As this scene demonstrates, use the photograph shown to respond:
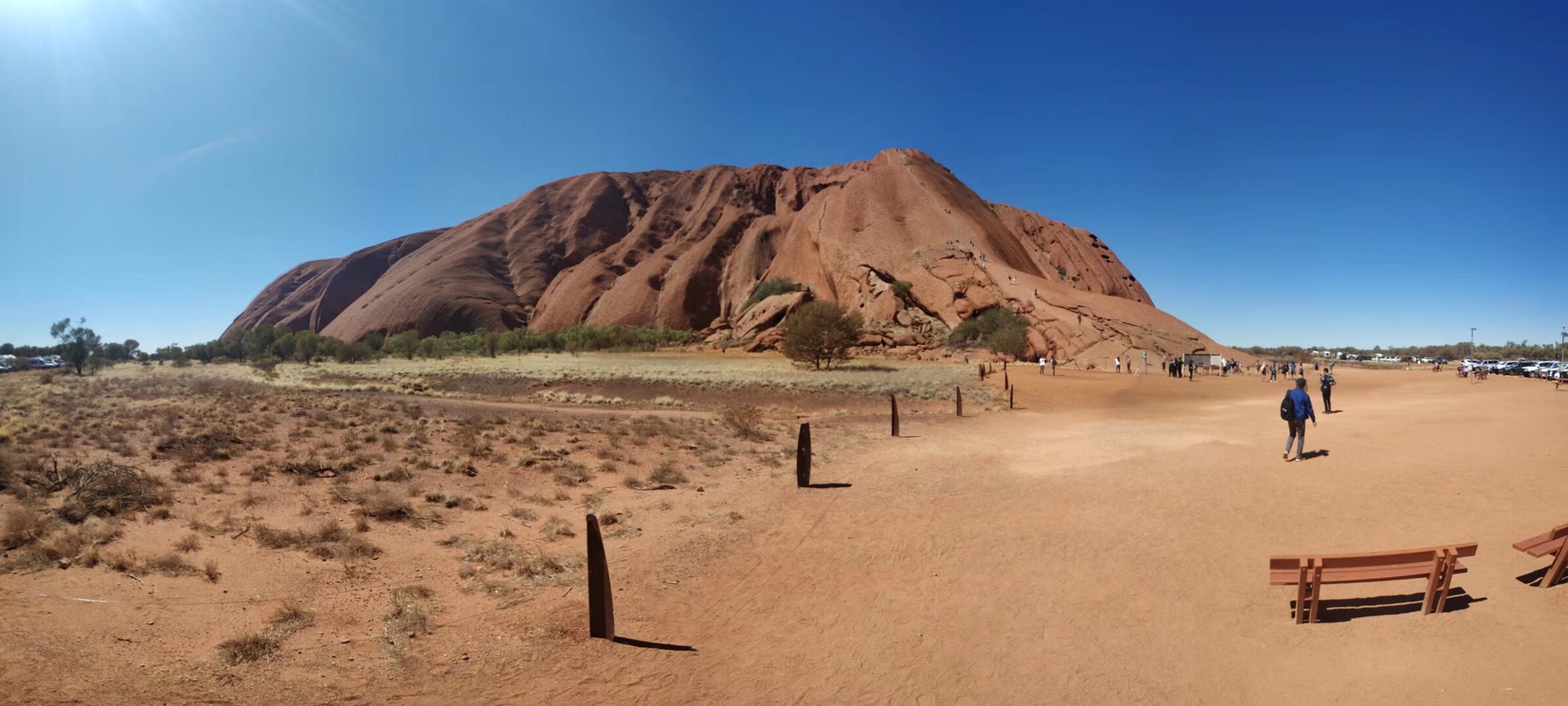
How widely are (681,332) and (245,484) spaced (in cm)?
7989

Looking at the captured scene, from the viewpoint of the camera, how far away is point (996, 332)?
56094 millimetres

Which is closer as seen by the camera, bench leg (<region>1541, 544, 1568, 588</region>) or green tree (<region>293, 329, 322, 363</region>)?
bench leg (<region>1541, 544, 1568, 588</region>)

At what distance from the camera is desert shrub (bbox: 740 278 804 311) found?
82.6 metres

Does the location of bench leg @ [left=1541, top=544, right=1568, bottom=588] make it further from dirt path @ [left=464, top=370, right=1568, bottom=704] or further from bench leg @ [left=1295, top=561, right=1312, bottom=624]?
bench leg @ [left=1295, top=561, right=1312, bottom=624]

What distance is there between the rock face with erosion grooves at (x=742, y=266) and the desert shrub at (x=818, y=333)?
15.7 metres

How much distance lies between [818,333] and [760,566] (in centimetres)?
3813

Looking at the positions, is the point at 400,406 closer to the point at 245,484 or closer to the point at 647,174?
the point at 245,484

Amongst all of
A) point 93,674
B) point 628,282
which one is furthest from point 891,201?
point 93,674

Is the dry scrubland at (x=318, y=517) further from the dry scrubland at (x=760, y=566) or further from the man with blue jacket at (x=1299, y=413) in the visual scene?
the man with blue jacket at (x=1299, y=413)

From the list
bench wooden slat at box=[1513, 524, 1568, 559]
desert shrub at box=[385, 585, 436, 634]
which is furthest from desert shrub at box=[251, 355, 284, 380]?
bench wooden slat at box=[1513, 524, 1568, 559]

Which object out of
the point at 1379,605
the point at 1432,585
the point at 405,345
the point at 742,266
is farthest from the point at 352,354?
the point at 1432,585

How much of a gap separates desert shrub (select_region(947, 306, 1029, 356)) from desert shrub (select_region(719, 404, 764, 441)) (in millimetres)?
35168

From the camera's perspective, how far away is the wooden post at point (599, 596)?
577 cm

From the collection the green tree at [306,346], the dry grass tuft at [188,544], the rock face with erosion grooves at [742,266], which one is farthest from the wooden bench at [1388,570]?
the green tree at [306,346]
